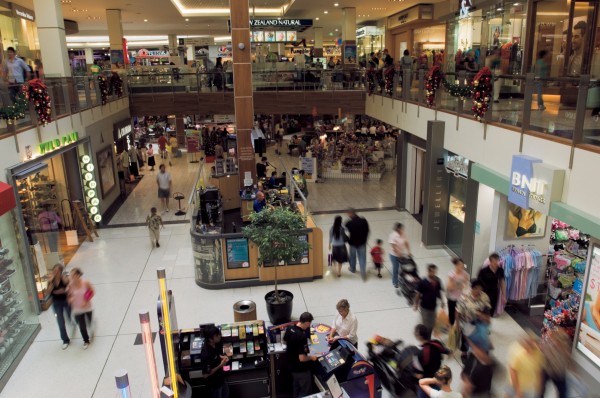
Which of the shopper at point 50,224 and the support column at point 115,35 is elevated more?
the support column at point 115,35

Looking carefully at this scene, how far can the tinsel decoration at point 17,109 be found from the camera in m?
7.98

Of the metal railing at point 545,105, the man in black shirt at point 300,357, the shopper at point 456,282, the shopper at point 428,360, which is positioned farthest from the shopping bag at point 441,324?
the metal railing at point 545,105


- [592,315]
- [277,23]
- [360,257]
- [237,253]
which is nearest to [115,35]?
[277,23]

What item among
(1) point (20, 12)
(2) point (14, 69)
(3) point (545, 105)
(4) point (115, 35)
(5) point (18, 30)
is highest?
(1) point (20, 12)

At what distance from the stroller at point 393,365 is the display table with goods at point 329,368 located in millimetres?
176

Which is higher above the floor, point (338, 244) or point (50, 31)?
point (50, 31)

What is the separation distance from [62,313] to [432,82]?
9.08m

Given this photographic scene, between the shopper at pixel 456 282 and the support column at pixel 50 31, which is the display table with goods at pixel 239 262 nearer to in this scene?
the shopper at pixel 456 282

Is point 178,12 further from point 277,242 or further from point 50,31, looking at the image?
point 277,242

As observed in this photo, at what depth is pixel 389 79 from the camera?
14805 millimetres

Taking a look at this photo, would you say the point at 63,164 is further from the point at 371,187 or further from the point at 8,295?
the point at 371,187

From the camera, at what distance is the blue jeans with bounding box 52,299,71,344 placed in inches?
300

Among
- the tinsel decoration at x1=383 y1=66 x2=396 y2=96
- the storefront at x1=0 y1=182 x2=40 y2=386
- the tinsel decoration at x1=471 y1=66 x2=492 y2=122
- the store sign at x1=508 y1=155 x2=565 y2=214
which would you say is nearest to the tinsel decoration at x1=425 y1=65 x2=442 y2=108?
the tinsel decoration at x1=471 y1=66 x2=492 y2=122

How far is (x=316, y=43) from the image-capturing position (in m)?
31.9
